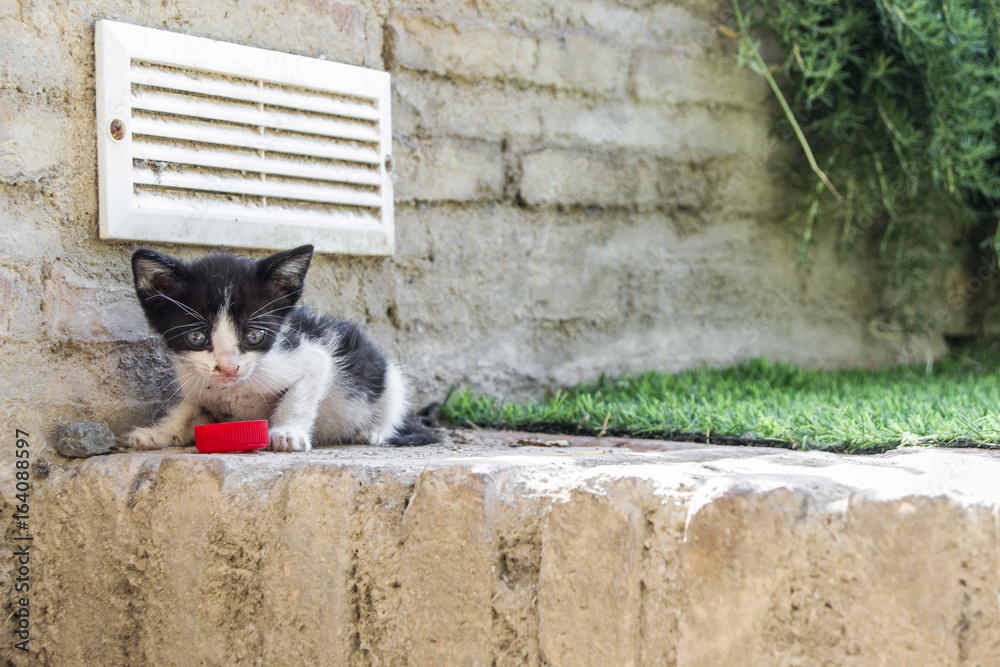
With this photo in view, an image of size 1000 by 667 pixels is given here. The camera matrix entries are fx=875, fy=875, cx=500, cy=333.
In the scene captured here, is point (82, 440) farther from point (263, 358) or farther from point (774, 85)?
point (774, 85)

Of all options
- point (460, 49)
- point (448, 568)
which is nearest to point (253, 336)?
point (448, 568)

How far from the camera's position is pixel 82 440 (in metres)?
2.21

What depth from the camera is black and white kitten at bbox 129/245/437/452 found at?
2131 mm

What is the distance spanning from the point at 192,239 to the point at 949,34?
303cm

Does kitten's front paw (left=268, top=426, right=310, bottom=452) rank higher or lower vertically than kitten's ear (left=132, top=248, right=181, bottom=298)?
lower

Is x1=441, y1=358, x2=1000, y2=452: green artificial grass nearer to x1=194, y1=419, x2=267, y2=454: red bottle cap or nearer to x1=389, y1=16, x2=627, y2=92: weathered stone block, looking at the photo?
A: x1=194, y1=419, x2=267, y2=454: red bottle cap

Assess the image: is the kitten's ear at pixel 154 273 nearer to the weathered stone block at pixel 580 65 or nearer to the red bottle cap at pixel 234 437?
the red bottle cap at pixel 234 437

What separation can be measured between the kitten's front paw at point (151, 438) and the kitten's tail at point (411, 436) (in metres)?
0.60

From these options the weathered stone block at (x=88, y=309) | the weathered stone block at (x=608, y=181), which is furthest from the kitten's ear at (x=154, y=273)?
Answer: the weathered stone block at (x=608, y=181)

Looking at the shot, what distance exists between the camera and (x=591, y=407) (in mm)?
2857

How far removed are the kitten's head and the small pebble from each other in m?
0.30

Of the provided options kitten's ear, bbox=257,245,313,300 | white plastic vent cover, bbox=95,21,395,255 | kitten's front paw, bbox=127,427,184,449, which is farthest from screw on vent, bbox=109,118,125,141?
kitten's front paw, bbox=127,427,184,449

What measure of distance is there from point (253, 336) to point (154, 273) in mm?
277

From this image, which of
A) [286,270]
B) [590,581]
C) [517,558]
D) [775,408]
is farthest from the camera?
[775,408]
